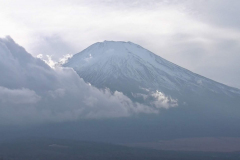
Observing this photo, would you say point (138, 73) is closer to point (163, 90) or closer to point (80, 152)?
point (163, 90)

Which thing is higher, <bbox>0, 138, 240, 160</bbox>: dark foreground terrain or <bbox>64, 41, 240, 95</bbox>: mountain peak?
<bbox>64, 41, 240, 95</bbox>: mountain peak

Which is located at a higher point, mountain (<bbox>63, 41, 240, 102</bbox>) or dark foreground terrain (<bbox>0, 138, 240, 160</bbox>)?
mountain (<bbox>63, 41, 240, 102</bbox>)

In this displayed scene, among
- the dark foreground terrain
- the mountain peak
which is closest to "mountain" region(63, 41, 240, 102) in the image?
the mountain peak

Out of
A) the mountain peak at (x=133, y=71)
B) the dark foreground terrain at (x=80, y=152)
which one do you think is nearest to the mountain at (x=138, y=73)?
the mountain peak at (x=133, y=71)

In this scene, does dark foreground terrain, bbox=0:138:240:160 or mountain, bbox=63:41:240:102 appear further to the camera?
mountain, bbox=63:41:240:102

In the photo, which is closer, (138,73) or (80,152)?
(80,152)

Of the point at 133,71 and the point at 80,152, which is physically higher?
the point at 133,71

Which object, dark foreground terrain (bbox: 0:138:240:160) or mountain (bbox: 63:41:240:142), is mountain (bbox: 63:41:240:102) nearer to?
mountain (bbox: 63:41:240:142)


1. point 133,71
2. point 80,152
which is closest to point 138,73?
point 133,71

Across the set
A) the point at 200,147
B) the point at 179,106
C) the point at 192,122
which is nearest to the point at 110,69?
the point at 179,106

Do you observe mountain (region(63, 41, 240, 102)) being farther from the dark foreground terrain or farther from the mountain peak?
the dark foreground terrain
